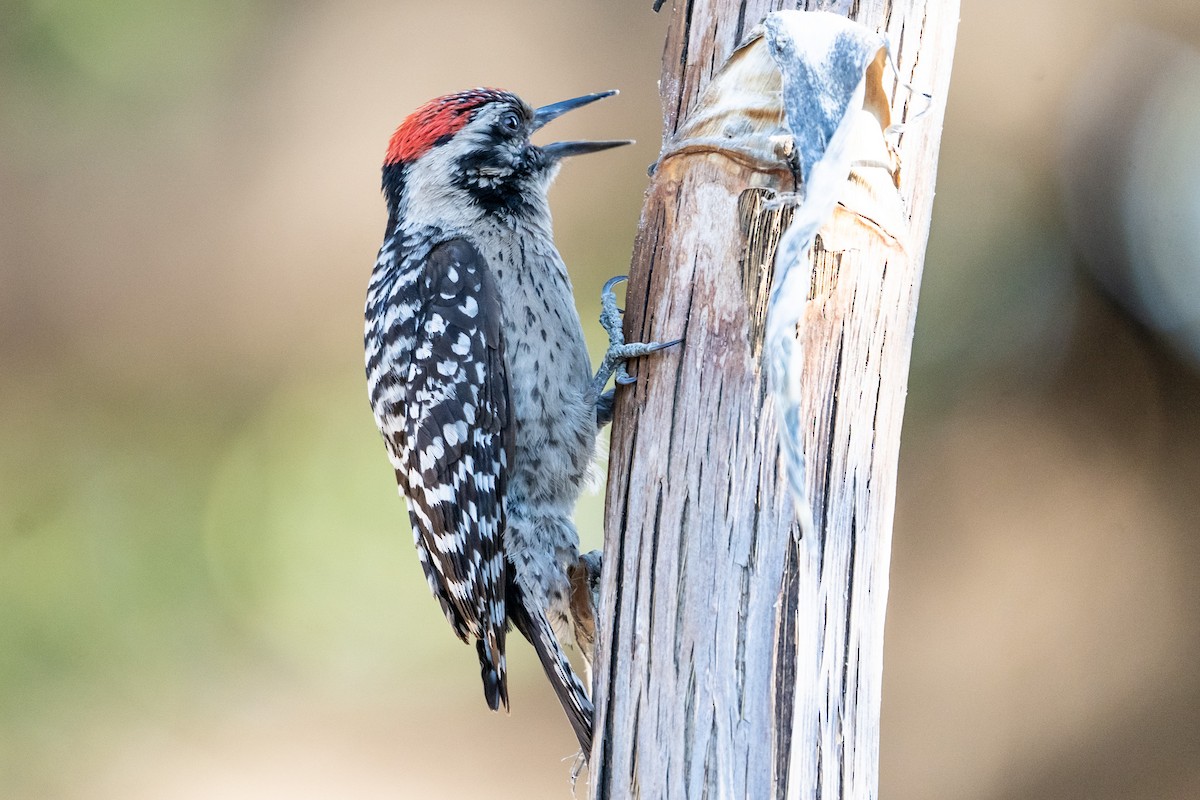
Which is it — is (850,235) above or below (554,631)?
above

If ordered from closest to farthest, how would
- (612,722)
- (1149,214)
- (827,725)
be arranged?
(827,725), (612,722), (1149,214)

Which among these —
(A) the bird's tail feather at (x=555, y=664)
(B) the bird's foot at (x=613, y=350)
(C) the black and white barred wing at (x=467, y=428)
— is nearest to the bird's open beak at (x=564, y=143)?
(C) the black and white barred wing at (x=467, y=428)

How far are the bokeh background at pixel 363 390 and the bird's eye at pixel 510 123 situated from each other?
1811 mm

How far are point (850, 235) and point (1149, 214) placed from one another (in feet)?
11.2

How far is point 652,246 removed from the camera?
181 cm

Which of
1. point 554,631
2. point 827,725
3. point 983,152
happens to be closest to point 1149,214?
point 983,152

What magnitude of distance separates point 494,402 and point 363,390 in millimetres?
3066

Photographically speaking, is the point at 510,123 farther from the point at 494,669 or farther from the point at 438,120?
the point at 494,669

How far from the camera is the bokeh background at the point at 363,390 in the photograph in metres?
4.45

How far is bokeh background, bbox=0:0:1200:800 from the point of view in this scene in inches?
175

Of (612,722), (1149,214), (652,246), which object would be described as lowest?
(612,722)

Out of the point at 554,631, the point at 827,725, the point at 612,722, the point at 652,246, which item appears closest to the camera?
the point at 827,725

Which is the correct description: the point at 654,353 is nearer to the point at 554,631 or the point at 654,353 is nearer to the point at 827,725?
the point at 827,725

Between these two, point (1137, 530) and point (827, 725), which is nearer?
point (827, 725)
